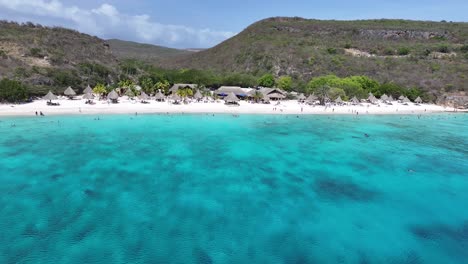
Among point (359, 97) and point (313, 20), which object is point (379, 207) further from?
point (313, 20)

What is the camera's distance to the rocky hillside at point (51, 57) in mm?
49500

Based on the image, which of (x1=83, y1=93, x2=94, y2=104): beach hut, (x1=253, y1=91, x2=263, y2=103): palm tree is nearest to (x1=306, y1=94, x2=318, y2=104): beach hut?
(x1=253, y1=91, x2=263, y2=103): palm tree

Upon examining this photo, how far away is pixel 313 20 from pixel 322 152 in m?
109

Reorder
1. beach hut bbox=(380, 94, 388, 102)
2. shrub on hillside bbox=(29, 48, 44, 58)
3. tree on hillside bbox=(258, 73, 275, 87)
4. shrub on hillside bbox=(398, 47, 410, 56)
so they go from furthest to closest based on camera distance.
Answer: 1. shrub on hillside bbox=(398, 47, 410, 56)
2. tree on hillside bbox=(258, 73, 275, 87)
3. shrub on hillside bbox=(29, 48, 44, 58)
4. beach hut bbox=(380, 94, 388, 102)

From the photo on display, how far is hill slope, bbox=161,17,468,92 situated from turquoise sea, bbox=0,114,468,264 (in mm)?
49959

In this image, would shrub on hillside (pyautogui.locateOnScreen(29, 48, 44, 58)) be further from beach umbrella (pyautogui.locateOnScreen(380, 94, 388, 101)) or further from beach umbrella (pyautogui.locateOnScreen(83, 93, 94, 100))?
beach umbrella (pyautogui.locateOnScreen(380, 94, 388, 101))

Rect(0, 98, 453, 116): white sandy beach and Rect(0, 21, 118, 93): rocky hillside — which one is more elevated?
Rect(0, 21, 118, 93): rocky hillside

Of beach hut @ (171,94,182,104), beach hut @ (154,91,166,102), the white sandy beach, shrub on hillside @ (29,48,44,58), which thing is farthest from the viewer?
shrub on hillside @ (29,48,44,58)

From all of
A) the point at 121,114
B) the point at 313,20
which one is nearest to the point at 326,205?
the point at 121,114

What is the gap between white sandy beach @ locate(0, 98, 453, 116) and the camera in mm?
35781

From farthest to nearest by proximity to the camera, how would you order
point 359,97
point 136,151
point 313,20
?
point 313,20
point 359,97
point 136,151

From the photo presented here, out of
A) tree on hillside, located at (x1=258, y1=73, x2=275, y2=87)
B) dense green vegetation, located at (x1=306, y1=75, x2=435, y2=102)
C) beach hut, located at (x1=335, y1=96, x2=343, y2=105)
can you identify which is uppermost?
tree on hillside, located at (x1=258, y1=73, x2=275, y2=87)

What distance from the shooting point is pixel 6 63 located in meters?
49.6

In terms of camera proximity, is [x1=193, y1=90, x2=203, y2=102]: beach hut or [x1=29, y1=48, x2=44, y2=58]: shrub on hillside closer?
[x1=193, y1=90, x2=203, y2=102]: beach hut
